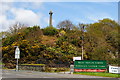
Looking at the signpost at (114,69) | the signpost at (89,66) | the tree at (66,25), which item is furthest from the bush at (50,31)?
the signpost at (114,69)

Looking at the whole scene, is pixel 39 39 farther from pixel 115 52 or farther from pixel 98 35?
pixel 115 52

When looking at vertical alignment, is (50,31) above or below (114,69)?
above

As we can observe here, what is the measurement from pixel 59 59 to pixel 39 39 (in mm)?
11517

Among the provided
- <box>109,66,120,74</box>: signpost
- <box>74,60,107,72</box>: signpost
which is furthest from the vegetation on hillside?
<box>109,66,120,74</box>: signpost

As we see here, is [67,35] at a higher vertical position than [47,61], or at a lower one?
higher

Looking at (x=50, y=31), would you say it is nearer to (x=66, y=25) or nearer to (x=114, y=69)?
(x=66, y=25)

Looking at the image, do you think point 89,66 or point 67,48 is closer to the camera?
point 89,66

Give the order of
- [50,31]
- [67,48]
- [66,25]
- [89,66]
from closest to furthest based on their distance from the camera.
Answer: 1. [89,66]
2. [67,48]
3. [50,31]
4. [66,25]

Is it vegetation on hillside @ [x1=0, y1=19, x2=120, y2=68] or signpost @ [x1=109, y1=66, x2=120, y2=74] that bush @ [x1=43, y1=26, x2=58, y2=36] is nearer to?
vegetation on hillside @ [x1=0, y1=19, x2=120, y2=68]

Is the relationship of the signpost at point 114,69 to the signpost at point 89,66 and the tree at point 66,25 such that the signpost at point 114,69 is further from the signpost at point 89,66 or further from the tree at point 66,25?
the tree at point 66,25

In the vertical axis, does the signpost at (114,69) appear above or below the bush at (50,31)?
below

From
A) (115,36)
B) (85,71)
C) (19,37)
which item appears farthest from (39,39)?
(85,71)

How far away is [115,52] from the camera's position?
5091 cm

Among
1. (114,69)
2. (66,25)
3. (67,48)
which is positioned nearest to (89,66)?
(114,69)
